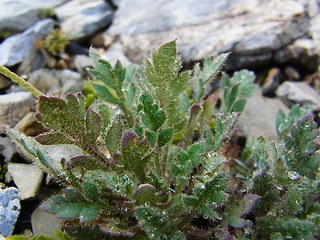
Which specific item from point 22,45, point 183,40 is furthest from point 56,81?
point 183,40

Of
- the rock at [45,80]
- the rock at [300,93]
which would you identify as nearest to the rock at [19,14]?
the rock at [45,80]

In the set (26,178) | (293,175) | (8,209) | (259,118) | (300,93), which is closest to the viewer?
(293,175)

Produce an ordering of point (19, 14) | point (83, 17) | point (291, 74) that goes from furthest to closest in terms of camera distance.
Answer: point (83, 17), point (291, 74), point (19, 14)

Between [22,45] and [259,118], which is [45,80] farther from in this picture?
[259,118]

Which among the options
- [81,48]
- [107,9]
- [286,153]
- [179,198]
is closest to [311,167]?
[286,153]

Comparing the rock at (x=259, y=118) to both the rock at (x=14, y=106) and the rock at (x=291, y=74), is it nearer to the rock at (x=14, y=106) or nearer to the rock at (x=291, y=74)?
the rock at (x=291, y=74)

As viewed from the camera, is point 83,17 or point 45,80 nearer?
point 45,80

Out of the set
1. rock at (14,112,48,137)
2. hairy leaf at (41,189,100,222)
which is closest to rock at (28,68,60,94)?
rock at (14,112,48,137)
